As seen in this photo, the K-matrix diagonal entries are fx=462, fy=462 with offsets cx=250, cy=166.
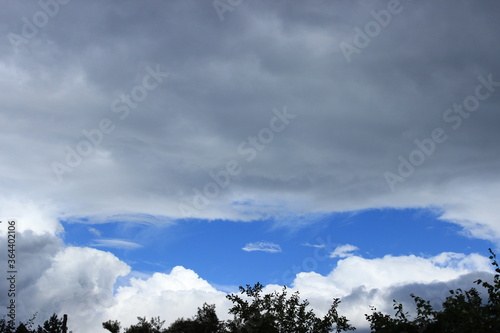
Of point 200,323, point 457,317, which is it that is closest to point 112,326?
point 200,323

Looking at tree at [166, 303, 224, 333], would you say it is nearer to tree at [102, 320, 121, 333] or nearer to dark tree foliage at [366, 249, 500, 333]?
tree at [102, 320, 121, 333]

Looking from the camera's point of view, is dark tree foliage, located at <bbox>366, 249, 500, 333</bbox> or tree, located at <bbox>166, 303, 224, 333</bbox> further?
tree, located at <bbox>166, 303, 224, 333</bbox>

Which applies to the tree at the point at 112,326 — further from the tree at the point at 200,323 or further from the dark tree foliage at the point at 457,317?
the dark tree foliage at the point at 457,317

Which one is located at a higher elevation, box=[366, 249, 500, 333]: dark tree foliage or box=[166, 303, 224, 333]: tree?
box=[166, 303, 224, 333]: tree

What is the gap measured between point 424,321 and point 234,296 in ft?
43.9

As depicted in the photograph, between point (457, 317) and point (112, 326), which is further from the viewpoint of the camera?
point (112, 326)

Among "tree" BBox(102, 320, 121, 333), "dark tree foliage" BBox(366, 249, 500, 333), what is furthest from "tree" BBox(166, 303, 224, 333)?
"dark tree foliage" BBox(366, 249, 500, 333)

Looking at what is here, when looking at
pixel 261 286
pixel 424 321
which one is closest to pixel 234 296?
pixel 261 286

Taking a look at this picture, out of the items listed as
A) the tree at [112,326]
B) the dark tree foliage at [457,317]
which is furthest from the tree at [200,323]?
the dark tree foliage at [457,317]

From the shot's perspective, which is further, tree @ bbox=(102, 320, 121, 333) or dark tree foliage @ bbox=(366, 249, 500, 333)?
tree @ bbox=(102, 320, 121, 333)

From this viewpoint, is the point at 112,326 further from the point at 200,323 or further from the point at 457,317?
the point at 457,317

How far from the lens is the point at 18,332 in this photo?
49.4 meters

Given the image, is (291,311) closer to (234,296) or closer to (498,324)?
(234,296)

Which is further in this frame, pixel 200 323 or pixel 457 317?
pixel 200 323
